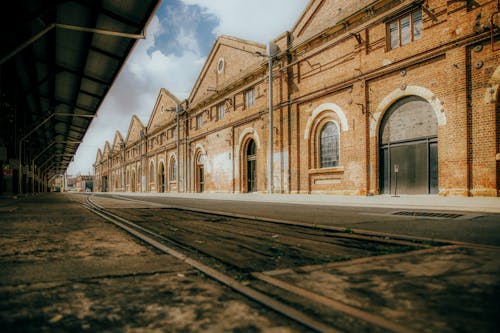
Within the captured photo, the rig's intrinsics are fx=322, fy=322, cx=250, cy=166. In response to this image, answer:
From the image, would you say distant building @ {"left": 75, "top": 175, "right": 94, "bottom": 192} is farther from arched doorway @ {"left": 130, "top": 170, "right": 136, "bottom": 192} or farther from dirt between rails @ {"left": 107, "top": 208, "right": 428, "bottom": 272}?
dirt between rails @ {"left": 107, "top": 208, "right": 428, "bottom": 272}

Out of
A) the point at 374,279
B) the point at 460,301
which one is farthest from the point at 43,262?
the point at 460,301

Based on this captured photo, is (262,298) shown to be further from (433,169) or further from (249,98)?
(249,98)

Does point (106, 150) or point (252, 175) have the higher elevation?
point (106, 150)

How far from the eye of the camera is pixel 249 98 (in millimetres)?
22547

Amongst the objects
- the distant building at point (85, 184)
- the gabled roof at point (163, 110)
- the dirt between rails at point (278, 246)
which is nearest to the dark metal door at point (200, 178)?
the gabled roof at point (163, 110)

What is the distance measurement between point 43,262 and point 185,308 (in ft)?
4.78

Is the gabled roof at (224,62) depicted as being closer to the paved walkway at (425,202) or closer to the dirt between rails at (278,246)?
the paved walkway at (425,202)

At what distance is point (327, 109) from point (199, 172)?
647 inches

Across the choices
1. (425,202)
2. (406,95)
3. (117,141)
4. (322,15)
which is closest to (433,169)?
(406,95)

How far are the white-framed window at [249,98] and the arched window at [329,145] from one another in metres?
6.86

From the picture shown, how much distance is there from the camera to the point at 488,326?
3.71 feet

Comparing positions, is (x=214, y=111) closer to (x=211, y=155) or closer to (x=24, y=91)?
(x=211, y=155)

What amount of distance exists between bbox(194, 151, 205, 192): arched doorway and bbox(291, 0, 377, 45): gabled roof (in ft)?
48.7

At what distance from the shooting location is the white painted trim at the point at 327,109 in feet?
50.5
